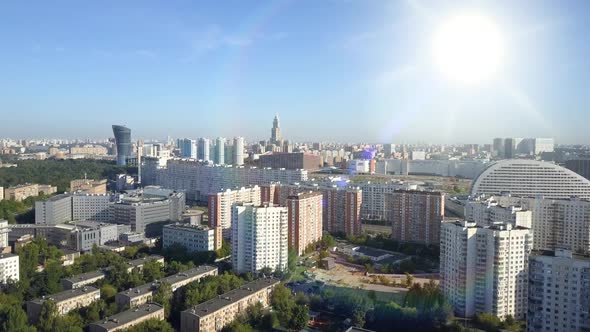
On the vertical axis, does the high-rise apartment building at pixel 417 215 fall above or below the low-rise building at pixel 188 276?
above

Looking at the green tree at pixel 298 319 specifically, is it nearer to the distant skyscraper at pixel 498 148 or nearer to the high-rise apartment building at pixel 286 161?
the distant skyscraper at pixel 498 148

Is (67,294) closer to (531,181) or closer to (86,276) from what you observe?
(86,276)

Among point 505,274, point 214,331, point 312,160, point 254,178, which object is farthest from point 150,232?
point 312,160

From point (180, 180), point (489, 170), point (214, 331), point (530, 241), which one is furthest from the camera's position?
point (180, 180)

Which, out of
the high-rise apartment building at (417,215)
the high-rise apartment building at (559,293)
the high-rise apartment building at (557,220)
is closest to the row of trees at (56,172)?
the high-rise apartment building at (417,215)

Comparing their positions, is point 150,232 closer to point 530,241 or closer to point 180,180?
point 180,180
